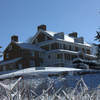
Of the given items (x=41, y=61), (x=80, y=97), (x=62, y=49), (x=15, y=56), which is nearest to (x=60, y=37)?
(x=62, y=49)

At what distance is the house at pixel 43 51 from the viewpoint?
161ft

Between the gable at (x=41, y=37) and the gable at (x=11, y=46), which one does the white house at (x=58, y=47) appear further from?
the gable at (x=11, y=46)

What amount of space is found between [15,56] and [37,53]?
14.1ft

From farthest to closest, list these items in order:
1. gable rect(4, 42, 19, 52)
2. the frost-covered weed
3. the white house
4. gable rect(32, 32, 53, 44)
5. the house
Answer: gable rect(32, 32, 53, 44) < gable rect(4, 42, 19, 52) < the white house < the house < the frost-covered weed

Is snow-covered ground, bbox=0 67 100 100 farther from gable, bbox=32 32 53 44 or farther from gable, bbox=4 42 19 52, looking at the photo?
gable, bbox=32 32 53 44

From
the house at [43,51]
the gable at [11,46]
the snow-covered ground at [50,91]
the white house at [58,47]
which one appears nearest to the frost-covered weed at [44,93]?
the snow-covered ground at [50,91]

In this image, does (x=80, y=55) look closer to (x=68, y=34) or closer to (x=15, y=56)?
(x=68, y=34)

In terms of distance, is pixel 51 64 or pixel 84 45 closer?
pixel 51 64

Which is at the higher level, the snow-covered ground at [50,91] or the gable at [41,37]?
the gable at [41,37]

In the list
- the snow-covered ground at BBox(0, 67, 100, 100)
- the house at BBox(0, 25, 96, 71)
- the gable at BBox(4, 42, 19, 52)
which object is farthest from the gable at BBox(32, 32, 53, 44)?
the snow-covered ground at BBox(0, 67, 100, 100)

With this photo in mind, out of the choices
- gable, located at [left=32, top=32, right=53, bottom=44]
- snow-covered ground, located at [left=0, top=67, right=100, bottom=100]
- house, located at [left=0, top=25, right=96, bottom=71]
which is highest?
gable, located at [left=32, top=32, right=53, bottom=44]

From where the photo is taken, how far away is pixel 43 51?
52.1 m

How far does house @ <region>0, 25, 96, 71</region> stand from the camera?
1935 inches

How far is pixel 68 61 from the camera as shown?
50.4 meters
